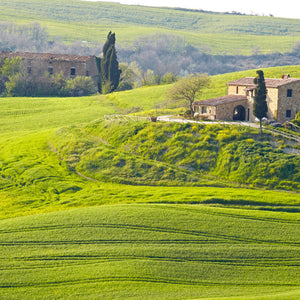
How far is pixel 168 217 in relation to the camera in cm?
4691

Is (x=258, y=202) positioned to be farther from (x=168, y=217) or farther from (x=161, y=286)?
(x=161, y=286)

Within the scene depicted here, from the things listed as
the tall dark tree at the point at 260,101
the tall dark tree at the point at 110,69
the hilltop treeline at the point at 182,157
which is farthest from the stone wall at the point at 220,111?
the tall dark tree at the point at 110,69

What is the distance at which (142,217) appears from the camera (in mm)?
46719

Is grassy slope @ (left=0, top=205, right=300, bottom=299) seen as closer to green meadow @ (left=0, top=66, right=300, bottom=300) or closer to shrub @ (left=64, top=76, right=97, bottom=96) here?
green meadow @ (left=0, top=66, right=300, bottom=300)

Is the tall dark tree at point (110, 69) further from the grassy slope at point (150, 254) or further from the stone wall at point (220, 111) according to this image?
the grassy slope at point (150, 254)

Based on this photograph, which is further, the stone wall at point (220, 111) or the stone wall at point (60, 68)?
the stone wall at point (60, 68)

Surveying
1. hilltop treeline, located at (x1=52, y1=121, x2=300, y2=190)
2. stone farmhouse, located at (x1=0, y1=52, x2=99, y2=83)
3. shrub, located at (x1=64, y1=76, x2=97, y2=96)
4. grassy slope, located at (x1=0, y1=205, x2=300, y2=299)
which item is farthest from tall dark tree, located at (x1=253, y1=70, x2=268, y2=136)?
stone farmhouse, located at (x1=0, y1=52, x2=99, y2=83)

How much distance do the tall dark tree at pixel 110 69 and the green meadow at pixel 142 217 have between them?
139 ft

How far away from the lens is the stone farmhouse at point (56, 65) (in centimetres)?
12531

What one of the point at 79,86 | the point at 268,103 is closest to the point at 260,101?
the point at 268,103

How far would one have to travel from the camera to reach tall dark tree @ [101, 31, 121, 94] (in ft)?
397

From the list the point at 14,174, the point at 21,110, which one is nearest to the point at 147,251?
the point at 14,174

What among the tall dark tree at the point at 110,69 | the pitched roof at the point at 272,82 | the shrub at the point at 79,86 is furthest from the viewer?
the shrub at the point at 79,86

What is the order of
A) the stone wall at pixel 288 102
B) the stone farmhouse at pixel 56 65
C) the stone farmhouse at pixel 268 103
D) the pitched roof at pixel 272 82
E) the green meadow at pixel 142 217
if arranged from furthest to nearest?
the stone farmhouse at pixel 56 65 → the stone wall at pixel 288 102 → the stone farmhouse at pixel 268 103 → the pitched roof at pixel 272 82 → the green meadow at pixel 142 217
